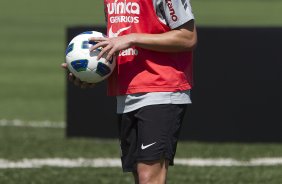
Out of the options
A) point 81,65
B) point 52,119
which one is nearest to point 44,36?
point 52,119

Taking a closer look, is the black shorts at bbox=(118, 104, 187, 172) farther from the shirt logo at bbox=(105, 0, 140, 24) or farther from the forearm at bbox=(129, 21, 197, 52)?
the shirt logo at bbox=(105, 0, 140, 24)

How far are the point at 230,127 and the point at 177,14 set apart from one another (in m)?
7.70

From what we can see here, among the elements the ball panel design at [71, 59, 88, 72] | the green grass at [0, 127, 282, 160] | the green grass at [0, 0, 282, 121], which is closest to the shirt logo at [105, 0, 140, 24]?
the ball panel design at [71, 59, 88, 72]

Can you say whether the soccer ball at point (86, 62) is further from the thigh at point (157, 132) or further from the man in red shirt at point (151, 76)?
the thigh at point (157, 132)

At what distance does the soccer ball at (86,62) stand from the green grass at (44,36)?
10.4 meters

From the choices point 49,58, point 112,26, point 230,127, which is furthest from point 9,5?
point 112,26

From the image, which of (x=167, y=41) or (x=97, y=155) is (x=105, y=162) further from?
(x=167, y=41)

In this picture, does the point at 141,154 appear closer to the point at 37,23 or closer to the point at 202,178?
the point at 202,178

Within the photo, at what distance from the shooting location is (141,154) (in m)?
7.10

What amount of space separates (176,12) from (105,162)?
5938 mm

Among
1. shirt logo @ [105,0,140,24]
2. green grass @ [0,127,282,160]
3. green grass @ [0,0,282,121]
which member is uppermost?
shirt logo @ [105,0,140,24]

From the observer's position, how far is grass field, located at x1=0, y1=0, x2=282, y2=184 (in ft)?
38.3

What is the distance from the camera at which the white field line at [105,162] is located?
12523 mm

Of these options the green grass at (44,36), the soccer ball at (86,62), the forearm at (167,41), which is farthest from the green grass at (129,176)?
the green grass at (44,36)
